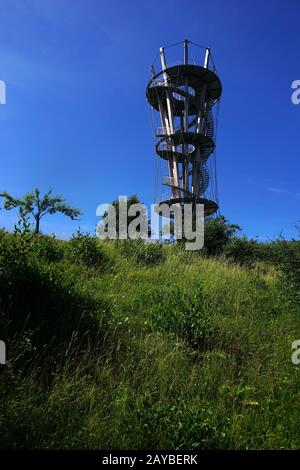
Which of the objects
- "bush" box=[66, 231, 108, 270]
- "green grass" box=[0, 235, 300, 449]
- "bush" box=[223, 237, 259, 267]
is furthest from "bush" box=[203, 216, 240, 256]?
"green grass" box=[0, 235, 300, 449]

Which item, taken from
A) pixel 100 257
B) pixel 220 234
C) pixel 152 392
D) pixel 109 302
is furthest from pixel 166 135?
pixel 152 392

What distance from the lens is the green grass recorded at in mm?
3848

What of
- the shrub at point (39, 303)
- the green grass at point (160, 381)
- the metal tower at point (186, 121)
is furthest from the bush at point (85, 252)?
the metal tower at point (186, 121)

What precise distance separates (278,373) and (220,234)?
45.6 feet

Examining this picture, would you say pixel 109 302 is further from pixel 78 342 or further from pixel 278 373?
pixel 278 373

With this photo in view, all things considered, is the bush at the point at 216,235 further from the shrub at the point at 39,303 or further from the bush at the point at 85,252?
the shrub at the point at 39,303

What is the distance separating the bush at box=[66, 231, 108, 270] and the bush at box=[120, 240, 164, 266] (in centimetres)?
123

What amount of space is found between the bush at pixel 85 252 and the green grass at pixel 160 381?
6.26 ft

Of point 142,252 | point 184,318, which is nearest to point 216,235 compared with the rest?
point 142,252

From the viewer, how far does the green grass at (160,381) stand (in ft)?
12.6

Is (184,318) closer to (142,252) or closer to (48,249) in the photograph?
(48,249)

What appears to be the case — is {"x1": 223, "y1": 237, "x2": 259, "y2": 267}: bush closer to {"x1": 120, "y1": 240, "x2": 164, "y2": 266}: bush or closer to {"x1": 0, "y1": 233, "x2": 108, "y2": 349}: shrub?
{"x1": 120, "y1": 240, "x2": 164, "y2": 266}: bush

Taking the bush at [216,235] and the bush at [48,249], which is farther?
the bush at [216,235]
